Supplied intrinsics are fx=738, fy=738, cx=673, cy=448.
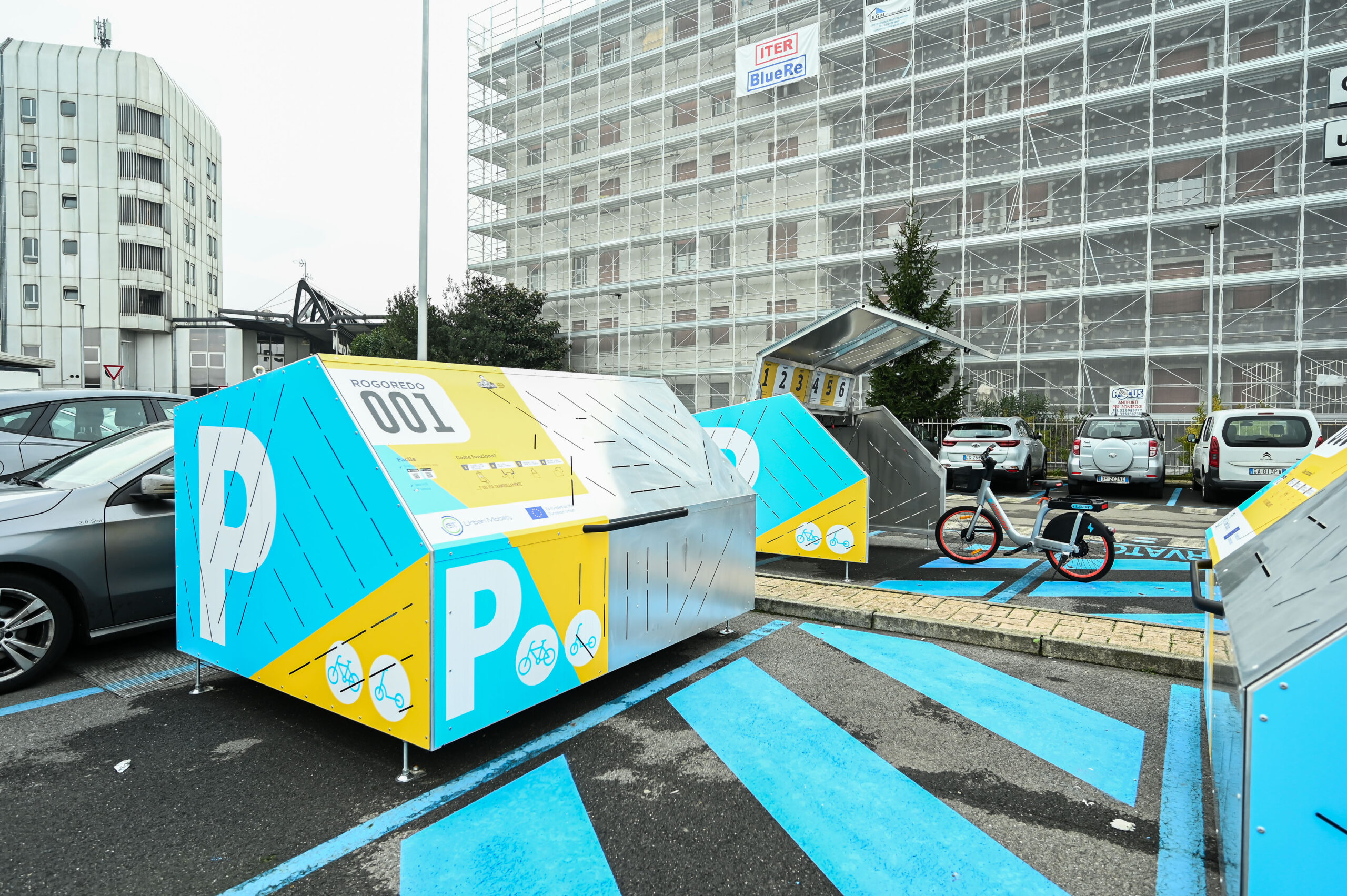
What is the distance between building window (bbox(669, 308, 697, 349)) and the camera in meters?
32.0

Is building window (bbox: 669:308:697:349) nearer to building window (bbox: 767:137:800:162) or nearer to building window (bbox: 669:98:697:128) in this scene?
building window (bbox: 767:137:800:162)

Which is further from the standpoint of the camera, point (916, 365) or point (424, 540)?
point (916, 365)

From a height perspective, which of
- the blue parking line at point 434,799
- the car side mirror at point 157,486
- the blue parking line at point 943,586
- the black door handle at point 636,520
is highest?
the car side mirror at point 157,486

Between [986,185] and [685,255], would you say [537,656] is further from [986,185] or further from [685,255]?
[685,255]

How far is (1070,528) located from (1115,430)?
9.66 m

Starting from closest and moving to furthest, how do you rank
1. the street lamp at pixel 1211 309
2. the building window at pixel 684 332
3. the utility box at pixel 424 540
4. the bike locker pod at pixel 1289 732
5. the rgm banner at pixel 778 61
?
the bike locker pod at pixel 1289 732 → the utility box at pixel 424 540 → the street lamp at pixel 1211 309 → the rgm banner at pixel 778 61 → the building window at pixel 684 332

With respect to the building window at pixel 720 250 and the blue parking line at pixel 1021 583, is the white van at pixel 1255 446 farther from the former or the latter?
the building window at pixel 720 250

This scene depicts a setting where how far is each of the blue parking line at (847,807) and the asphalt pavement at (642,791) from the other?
0.01 m

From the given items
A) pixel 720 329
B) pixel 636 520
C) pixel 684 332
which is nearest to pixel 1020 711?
pixel 636 520

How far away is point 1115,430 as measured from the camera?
14.6 m

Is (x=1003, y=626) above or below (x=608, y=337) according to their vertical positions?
below

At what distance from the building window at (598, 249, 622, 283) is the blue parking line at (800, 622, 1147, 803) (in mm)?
31136

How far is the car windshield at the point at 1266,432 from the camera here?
473 inches

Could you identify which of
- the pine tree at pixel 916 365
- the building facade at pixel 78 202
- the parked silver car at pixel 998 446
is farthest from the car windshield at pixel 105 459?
the building facade at pixel 78 202
